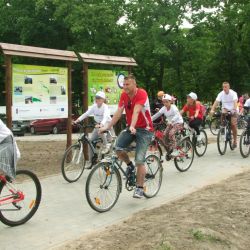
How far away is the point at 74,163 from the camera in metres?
9.97

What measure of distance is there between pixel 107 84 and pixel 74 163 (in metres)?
4.26

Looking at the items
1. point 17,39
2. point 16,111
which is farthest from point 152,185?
point 17,39

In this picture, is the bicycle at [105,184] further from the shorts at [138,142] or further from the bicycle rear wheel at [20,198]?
the bicycle rear wheel at [20,198]

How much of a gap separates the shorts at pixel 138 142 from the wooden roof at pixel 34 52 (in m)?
3.90

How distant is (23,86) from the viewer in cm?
1120

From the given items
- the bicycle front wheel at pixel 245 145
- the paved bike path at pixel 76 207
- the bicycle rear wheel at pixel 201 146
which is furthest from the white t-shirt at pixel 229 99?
the paved bike path at pixel 76 207

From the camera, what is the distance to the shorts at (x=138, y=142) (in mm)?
7777

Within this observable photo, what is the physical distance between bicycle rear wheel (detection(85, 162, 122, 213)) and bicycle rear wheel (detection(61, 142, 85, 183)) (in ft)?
7.65

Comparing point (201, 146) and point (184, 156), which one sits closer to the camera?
point (184, 156)

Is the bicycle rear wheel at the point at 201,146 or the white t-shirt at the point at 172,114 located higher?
the white t-shirt at the point at 172,114

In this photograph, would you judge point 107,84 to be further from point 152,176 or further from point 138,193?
point 138,193

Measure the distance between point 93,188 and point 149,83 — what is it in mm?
37041

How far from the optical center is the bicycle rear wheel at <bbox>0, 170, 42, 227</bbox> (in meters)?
6.39

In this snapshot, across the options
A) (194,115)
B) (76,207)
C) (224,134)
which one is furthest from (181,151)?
(76,207)
